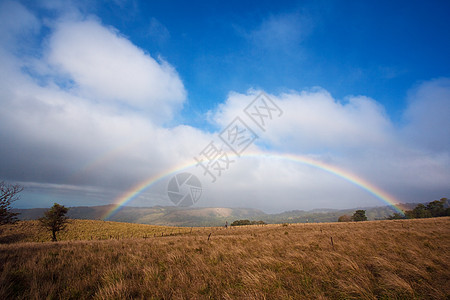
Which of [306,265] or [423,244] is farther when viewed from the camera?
[423,244]

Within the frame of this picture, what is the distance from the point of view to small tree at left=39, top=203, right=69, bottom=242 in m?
26.7

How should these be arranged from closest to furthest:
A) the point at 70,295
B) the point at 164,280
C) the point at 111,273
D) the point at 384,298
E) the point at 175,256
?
the point at 384,298, the point at 70,295, the point at 164,280, the point at 111,273, the point at 175,256

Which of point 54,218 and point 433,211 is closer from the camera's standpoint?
point 54,218

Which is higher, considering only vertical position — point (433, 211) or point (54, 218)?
point (54, 218)

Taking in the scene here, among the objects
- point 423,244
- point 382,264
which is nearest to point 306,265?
point 382,264

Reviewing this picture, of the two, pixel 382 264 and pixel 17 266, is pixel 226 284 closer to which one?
pixel 382 264

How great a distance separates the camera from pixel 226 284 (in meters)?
4.96

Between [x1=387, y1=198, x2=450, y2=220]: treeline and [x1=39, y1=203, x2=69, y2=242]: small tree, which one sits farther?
[x1=387, y1=198, x2=450, y2=220]: treeline

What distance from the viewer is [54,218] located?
88.9ft

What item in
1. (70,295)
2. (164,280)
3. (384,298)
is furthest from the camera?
(164,280)

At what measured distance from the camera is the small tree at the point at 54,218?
26.7 meters

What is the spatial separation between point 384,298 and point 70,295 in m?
7.39

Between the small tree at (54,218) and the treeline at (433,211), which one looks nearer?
the small tree at (54,218)

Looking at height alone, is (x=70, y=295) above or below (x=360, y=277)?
below
